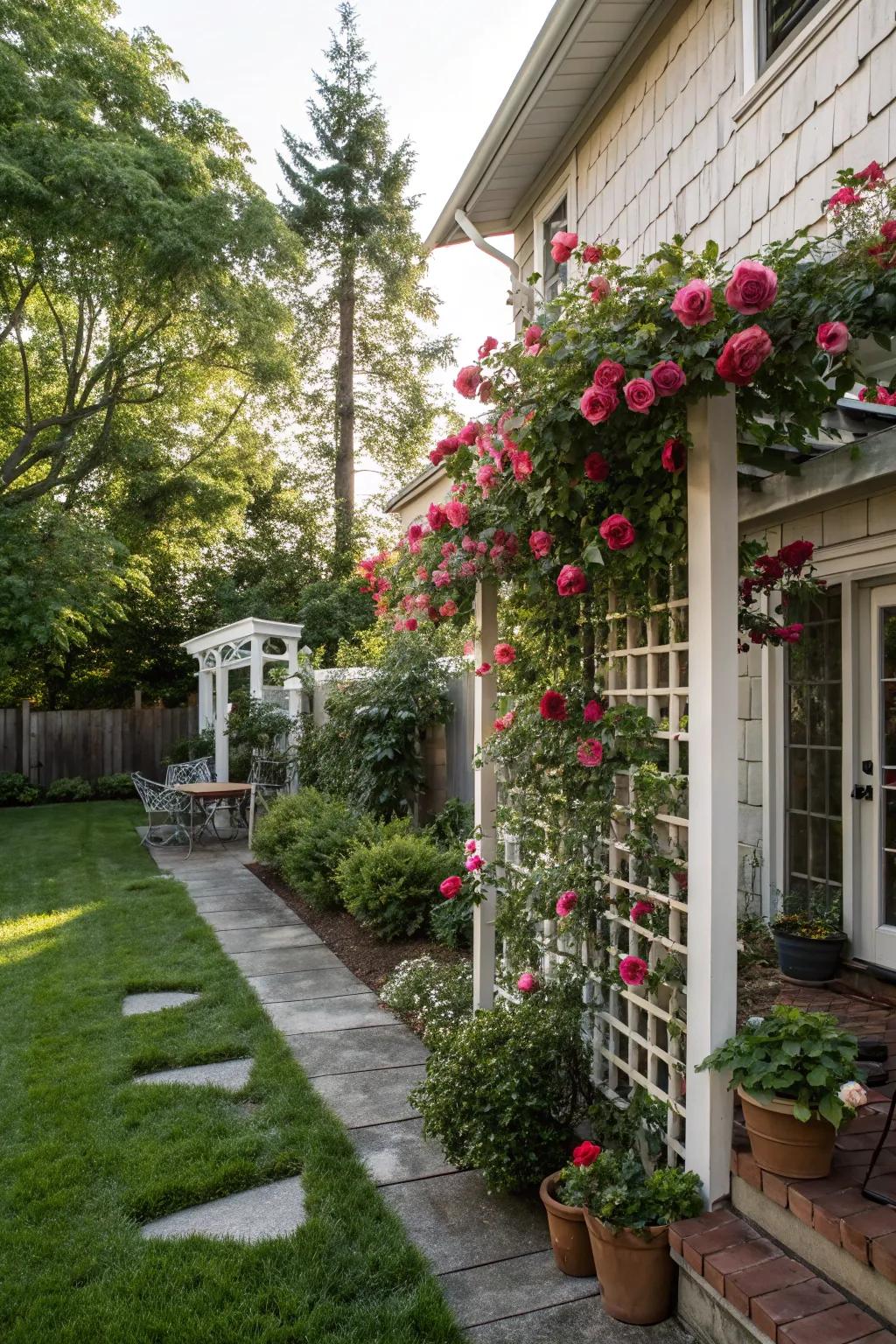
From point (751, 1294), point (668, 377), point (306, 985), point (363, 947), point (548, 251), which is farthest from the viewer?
point (548, 251)

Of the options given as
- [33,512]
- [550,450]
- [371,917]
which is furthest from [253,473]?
[550,450]

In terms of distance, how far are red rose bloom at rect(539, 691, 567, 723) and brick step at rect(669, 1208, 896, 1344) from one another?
4.91 feet

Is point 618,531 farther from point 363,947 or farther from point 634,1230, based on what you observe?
point 363,947

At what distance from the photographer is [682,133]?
5.04m

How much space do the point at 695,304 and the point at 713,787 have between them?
3.96 ft

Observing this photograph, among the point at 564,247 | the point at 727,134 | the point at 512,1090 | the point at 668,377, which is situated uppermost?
the point at 727,134

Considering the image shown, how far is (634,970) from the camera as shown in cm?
263

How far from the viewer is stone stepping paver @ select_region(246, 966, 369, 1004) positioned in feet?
16.1

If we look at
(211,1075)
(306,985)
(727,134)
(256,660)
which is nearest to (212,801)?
(256,660)

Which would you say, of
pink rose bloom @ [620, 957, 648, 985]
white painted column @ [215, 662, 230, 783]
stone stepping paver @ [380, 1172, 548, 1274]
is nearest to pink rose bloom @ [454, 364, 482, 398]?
pink rose bloom @ [620, 957, 648, 985]

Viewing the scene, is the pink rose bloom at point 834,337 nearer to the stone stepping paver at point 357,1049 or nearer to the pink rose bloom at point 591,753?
the pink rose bloom at point 591,753

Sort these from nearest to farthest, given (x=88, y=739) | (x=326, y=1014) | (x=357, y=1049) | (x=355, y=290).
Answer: (x=357, y=1049) < (x=326, y=1014) < (x=88, y=739) < (x=355, y=290)

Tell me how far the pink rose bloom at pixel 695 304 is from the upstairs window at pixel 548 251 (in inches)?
195

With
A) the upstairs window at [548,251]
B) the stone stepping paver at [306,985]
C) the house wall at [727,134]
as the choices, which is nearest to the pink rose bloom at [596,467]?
the house wall at [727,134]
